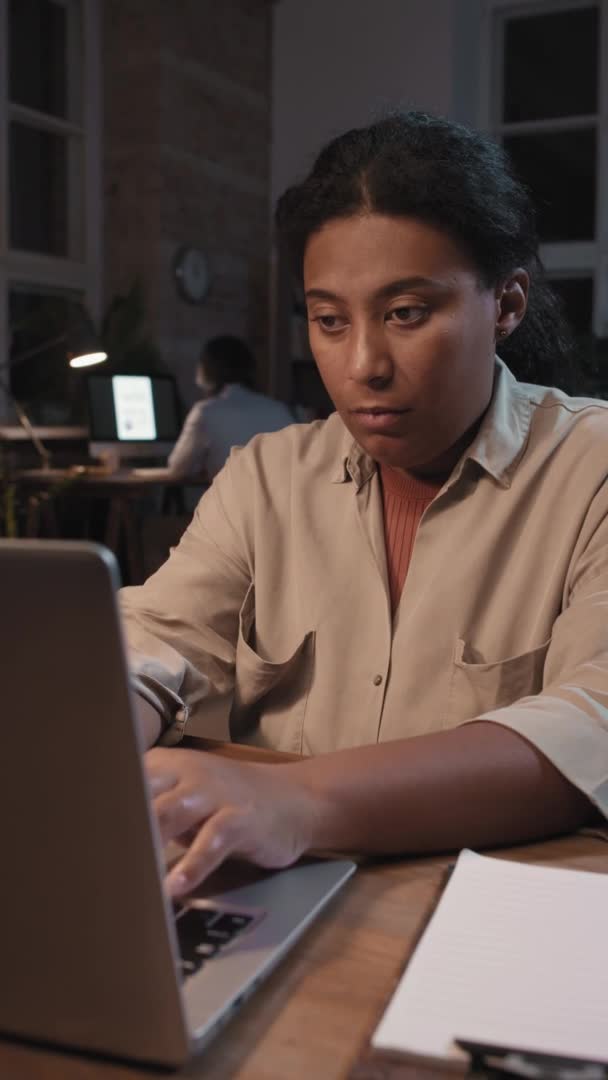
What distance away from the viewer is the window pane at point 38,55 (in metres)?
5.77

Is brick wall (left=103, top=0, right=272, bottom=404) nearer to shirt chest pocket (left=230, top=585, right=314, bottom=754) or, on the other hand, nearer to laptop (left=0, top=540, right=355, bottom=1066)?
shirt chest pocket (left=230, top=585, right=314, bottom=754)

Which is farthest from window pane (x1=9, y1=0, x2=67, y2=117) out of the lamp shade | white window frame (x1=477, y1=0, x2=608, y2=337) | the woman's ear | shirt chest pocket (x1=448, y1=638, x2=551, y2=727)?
shirt chest pocket (x1=448, y1=638, x2=551, y2=727)

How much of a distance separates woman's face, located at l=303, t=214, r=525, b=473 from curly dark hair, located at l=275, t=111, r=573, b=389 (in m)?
0.02

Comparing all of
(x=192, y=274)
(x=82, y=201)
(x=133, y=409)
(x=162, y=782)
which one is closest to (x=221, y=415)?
(x=133, y=409)

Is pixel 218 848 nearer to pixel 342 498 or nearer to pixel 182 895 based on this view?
pixel 182 895

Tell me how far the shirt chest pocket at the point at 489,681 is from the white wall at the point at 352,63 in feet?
18.0

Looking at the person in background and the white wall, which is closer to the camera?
the person in background

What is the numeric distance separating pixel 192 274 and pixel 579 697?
5699mm

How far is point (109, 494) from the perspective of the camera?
492 centimetres

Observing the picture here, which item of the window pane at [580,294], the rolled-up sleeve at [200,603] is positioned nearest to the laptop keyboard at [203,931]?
the rolled-up sleeve at [200,603]

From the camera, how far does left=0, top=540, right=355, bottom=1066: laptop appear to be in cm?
43

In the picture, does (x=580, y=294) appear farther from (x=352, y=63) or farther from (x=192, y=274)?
(x=192, y=274)

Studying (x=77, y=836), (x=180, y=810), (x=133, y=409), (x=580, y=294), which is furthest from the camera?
(x=580, y=294)

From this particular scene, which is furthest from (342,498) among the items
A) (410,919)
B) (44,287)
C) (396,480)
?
(44,287)
